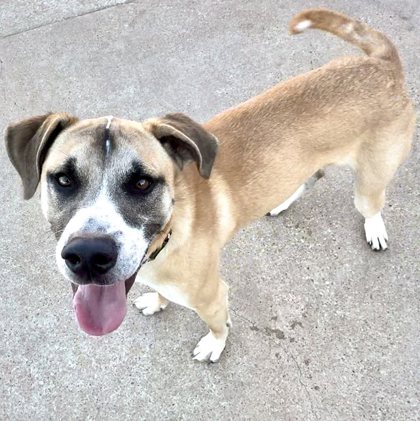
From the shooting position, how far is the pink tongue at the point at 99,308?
2543mm

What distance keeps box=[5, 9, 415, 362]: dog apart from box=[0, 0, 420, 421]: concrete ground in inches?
8.6

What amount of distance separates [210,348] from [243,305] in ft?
1.41

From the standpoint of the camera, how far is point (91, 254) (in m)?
2.09

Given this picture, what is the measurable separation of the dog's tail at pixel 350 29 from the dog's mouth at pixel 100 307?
1.98 metres

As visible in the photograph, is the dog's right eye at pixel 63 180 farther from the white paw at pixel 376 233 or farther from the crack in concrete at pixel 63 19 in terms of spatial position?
the crack in concrete at pixel 63 19

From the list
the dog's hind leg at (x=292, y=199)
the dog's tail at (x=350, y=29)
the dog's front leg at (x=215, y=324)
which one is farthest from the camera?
the dog's hind leg at (x=292, y=199)

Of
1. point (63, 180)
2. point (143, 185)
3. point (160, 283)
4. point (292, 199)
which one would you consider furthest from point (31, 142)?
point (292, 199)

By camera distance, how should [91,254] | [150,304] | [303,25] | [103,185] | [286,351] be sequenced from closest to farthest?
1. [91,254]
2. [103,185]
3. [303,25]
4. [286,351]
5. [150,304]

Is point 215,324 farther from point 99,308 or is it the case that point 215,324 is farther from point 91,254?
point 91,254

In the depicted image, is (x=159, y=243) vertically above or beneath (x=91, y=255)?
beneath

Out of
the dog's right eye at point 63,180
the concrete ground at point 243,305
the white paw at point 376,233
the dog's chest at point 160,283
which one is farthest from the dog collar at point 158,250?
the white paw at point 376,233

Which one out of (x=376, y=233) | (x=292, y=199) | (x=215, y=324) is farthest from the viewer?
(x=292, y=199)

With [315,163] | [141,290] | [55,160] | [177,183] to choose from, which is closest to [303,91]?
[315,163]

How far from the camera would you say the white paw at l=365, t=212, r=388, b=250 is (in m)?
3.82
